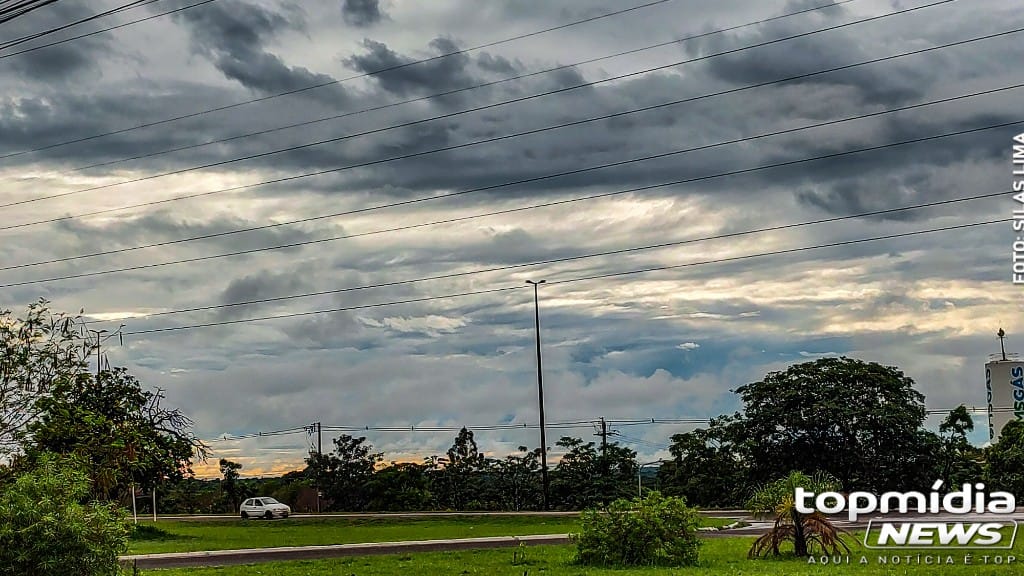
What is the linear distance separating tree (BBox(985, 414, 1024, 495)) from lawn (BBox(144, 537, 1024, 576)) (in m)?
21.8

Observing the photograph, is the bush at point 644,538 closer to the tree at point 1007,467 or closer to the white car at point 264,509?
the tree at point 1007,467

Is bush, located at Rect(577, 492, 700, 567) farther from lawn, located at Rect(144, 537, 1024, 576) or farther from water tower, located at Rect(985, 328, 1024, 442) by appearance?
water tower, located at Rect(985, 328, 1024, 442)

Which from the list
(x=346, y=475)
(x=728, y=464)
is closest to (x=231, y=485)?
(x=346, y=475)

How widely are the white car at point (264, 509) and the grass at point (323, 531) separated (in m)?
3.28

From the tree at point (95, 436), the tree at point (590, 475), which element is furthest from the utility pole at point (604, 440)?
the tree at point (95, 436)

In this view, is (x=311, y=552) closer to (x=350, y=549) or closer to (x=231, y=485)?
(x=350, y=549)

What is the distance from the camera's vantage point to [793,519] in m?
22.3

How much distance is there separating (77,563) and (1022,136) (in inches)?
970

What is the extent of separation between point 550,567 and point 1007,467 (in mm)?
30589

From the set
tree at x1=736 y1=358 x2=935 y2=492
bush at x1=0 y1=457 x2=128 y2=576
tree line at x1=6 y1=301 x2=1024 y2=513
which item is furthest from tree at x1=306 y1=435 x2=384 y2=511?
bush at x1=0 y1=457 x2=128 y2=576

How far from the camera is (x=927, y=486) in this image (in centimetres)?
4522

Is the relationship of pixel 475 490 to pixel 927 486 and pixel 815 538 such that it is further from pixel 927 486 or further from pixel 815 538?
pixel 815 538

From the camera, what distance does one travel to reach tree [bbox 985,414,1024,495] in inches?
1774

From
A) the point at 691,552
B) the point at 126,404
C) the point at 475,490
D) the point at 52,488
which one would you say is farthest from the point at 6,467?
the point at 475,490
